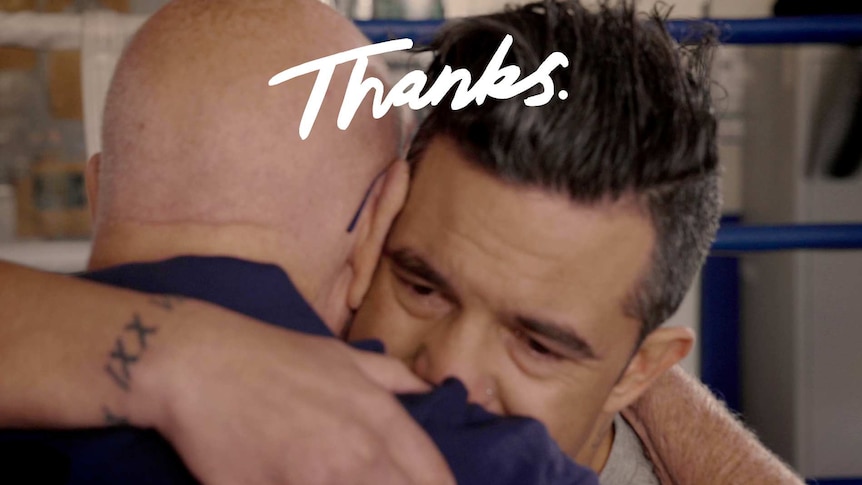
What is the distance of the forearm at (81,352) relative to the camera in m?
0.67

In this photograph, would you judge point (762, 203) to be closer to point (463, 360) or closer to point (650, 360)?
point (650, 360)

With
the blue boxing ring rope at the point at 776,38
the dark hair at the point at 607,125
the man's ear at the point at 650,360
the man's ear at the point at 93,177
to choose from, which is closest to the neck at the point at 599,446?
the man's ear at the point at 650,360

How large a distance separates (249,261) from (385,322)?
36 cm

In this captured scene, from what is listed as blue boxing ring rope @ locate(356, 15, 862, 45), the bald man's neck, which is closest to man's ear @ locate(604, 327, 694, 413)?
the bald man's neck

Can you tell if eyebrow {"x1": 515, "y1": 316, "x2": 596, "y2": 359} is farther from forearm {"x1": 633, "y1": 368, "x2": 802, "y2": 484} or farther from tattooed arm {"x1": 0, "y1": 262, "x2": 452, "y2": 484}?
forearm {"x1": 633, "y1": 368, "x2": 802, "y2": 484}

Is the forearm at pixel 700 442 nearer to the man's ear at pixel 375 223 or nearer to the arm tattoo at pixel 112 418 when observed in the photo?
the man's ear at pixel 375 223

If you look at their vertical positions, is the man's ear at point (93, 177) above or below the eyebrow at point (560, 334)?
above

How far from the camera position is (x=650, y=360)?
1.18 m

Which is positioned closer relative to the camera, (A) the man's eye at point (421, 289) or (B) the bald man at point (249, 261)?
(B) the bald man at point (249, 261)

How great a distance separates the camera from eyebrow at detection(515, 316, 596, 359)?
0.97 meters

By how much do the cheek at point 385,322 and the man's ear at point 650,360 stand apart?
284mm

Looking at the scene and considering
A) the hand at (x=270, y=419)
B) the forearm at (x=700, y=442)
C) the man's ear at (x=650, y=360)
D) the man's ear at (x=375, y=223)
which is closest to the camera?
the hand at (x=270, y=419)

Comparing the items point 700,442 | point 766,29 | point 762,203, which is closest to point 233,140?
point 700,442

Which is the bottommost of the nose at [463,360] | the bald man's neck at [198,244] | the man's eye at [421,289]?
the nose at [463,360]
